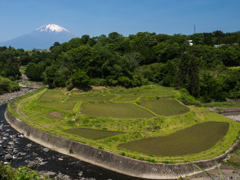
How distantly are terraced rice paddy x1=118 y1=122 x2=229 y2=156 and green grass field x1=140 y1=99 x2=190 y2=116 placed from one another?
221 inches

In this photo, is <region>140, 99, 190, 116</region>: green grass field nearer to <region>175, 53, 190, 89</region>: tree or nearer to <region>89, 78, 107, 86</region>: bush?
<region>175, 53, 190, 89</region>: tree

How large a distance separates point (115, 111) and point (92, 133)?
838cm

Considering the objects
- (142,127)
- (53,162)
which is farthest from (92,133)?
(142,127)

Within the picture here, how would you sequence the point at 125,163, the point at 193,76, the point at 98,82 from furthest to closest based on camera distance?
the point at 98,82
the point at 193,76
the point at 125,163

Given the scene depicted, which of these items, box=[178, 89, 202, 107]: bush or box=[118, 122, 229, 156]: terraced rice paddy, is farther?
box=[178, 89, 202, 107]: bush

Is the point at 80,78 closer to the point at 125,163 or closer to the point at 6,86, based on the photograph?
the point at 6,86

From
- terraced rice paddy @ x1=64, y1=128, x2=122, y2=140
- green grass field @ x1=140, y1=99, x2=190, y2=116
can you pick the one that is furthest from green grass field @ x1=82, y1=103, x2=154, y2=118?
terraced rice paddy @ x1=64, y1=128, x2=122, y2=140

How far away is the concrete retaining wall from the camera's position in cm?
2131

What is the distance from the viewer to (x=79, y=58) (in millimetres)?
61875

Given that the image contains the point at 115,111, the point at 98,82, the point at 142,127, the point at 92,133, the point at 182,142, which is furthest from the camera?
the point at 98,82

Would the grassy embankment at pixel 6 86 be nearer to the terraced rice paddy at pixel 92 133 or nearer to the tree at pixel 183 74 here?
the terraced rice paddy at pixel 92 133

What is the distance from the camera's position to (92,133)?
30625 millimetres

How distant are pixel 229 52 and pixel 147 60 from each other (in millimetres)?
33611

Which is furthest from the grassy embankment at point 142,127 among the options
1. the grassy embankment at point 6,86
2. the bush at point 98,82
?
the grassy embankment at point 6,86
